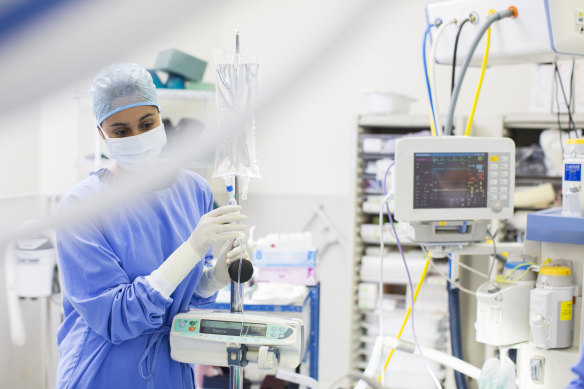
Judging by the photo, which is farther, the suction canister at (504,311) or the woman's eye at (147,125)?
the suction canister at (504,311)

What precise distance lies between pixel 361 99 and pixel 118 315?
2683 millimetres

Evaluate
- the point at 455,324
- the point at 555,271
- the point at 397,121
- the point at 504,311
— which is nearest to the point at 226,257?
the point at 504,311

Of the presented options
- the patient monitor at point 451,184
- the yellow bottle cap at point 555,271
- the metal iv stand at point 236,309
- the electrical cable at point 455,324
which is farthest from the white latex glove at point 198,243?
the electrical cable at point 455,324

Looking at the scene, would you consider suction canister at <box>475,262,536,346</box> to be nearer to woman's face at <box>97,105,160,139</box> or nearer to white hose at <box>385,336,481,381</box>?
white hose at <box>385,336,481,381</box>

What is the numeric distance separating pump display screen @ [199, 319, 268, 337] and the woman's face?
0.45 m

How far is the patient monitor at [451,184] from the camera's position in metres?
1.66

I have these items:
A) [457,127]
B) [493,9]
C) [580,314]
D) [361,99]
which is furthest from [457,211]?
[361,99]

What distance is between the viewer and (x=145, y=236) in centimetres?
135

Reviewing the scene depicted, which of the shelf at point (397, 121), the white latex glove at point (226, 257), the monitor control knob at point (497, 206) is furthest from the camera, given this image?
the shelf at point (397, 121)

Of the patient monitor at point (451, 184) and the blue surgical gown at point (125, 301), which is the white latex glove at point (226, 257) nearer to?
the blue surgical gown at point (125, 301)

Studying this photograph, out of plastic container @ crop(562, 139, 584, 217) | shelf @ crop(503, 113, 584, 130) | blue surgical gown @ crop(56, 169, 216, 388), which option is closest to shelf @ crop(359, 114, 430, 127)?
shelf @ crop(503, 113, 584, 130)

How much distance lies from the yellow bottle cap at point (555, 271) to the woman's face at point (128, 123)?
116 centimetres

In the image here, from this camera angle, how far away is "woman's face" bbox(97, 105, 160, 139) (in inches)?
48.6

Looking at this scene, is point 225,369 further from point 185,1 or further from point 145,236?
point 185,1
